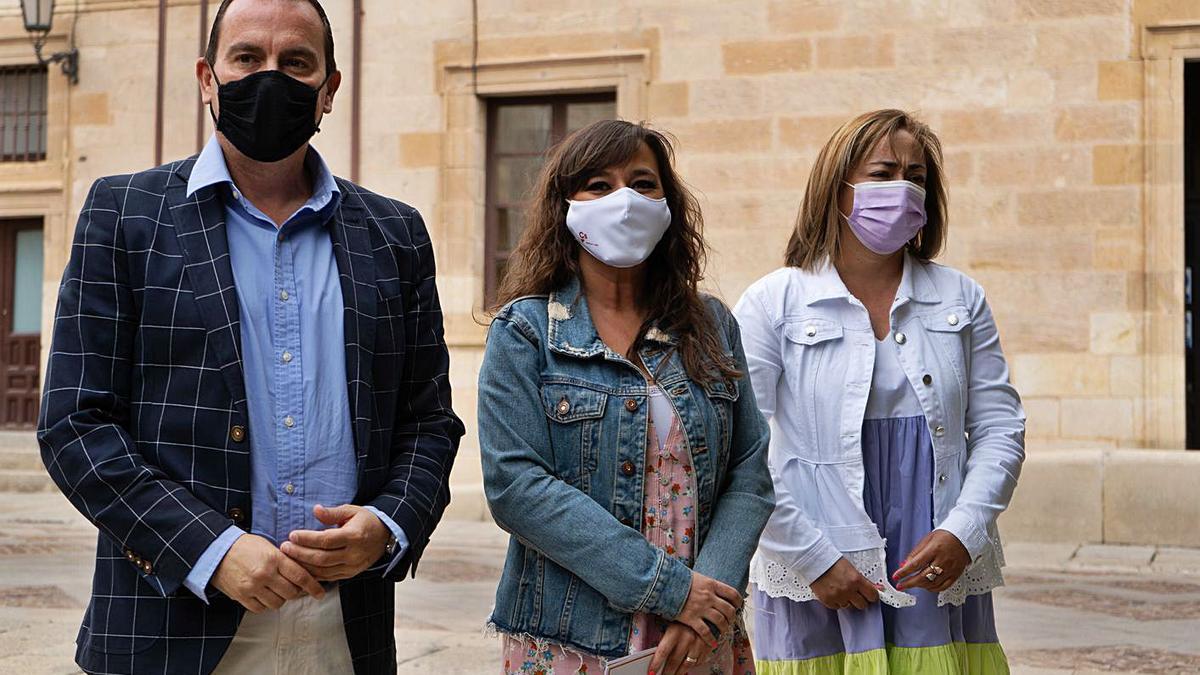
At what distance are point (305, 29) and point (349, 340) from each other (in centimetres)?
57

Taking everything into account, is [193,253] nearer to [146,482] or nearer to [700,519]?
[146,482]

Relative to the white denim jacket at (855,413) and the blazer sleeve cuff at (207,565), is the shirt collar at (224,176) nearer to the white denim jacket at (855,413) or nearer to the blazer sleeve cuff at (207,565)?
the blazer sleeve cuff at (207,565)

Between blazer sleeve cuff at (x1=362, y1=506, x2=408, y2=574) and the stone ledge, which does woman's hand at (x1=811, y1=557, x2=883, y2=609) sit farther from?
the stone ledge

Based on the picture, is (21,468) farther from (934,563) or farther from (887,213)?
(934,563)

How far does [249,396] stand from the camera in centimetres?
220

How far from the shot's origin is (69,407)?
2072mm

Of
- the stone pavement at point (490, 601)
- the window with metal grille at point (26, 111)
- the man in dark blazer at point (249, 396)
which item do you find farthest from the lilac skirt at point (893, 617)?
the window with metal grille at point (26, 111)

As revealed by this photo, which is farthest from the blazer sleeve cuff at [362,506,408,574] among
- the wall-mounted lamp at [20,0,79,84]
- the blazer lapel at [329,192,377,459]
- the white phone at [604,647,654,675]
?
the wall-mounted lamp at [20,0,79,84]

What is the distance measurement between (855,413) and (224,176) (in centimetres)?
146

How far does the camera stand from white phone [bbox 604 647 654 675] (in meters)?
2.25

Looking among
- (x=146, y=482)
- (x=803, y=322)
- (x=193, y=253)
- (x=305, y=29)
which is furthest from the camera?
(x=803, y=322)

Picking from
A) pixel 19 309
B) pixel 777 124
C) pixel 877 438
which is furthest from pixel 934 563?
pixel 19 309

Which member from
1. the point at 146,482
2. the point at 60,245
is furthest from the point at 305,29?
the point at 60,245

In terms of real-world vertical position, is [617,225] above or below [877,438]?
above
